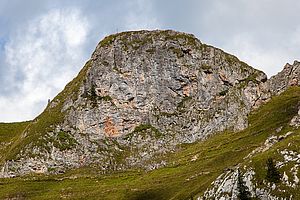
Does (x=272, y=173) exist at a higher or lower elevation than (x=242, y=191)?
higher

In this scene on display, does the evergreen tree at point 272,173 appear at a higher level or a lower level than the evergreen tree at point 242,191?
higher

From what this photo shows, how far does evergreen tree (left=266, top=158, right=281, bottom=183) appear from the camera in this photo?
11662 centimetres

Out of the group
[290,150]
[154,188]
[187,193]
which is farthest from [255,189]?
[154,188]

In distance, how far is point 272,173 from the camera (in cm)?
11838

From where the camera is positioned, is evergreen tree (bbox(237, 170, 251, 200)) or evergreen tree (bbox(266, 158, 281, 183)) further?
evergreen tree (bbox(237, 170, 251, 200))

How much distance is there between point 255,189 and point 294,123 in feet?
256

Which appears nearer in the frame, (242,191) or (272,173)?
(272,173)

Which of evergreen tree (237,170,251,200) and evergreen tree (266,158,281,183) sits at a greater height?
evergreen tree (266,158,281,183)

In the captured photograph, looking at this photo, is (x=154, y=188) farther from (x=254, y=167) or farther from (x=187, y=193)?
(x=254, y=167)

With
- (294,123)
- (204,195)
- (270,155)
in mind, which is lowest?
(204,195)

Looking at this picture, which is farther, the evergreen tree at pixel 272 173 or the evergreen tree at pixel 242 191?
the evergreen tree at pixel 242 191

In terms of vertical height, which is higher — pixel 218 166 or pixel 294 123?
pixel 294 123

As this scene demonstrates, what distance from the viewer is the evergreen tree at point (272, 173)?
117m

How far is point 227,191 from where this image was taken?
5044 inches
